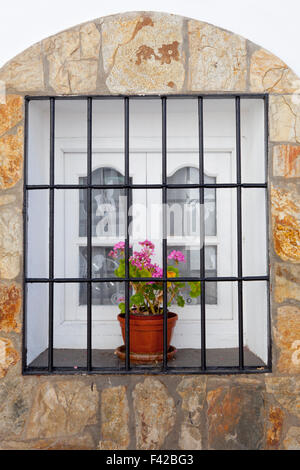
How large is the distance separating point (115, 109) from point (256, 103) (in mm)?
824

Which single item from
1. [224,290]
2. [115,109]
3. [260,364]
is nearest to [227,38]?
[115,109]

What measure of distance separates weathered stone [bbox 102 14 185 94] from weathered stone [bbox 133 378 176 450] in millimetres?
1484

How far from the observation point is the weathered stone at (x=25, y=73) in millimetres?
1963

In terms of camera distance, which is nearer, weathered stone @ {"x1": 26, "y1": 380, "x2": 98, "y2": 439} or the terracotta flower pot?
weathered stone @ {"x1": 26, "y1": 380, "x2": 98, "y2": 439}

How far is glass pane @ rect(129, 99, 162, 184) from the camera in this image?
7.98 feet

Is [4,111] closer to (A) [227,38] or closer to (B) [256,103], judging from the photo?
(A) [227,38]

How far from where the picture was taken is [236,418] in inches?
75.5

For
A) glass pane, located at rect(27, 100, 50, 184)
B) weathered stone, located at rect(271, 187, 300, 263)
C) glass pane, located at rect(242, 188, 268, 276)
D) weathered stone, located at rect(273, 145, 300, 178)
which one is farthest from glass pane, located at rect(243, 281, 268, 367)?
glass pane, located at rect(27, 100, 50, 184)

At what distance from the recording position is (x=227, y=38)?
6.46 ft

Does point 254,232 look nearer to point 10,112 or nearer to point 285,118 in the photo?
point 285,118

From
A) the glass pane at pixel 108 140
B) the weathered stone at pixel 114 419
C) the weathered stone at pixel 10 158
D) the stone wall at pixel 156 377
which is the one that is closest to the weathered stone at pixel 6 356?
the stone wall at pixel 156 377

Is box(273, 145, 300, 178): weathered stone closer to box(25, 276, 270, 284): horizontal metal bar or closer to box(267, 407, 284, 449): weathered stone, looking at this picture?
box(25, 276, 270, 284): horizontal metal bar

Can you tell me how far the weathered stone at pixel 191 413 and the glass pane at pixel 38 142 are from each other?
4.42 feet
